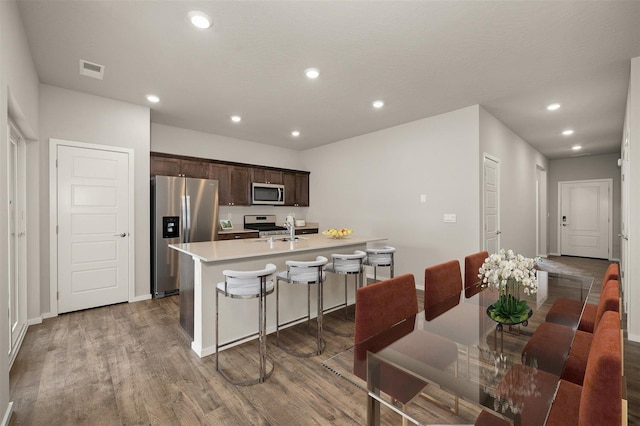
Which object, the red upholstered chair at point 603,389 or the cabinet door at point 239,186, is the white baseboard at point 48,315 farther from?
the red upholstered chair at point 603,389

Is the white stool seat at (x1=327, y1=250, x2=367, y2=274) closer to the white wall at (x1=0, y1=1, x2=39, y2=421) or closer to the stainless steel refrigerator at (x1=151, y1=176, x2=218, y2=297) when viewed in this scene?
the white wall at (x1=0, y1=1, x2=39, y2=421)

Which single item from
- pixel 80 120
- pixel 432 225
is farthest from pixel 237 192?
pixel 432 225

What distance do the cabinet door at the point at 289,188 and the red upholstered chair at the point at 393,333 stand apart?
4.79 m

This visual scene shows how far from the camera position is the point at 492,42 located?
99.8 inches

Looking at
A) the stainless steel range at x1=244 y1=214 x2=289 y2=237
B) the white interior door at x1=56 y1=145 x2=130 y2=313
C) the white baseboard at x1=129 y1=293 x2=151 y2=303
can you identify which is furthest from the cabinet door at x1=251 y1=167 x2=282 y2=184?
the white baseboard at x1=129 y1=293 x2=151 y2=303

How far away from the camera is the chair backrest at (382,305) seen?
1547 millimetres

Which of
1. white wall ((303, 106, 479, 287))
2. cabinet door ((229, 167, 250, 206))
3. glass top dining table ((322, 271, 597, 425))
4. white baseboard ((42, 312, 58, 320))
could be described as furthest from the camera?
cabinet door ((229, 167, 250, 206))

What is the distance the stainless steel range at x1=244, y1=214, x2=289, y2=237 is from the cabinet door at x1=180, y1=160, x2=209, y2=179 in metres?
1.33

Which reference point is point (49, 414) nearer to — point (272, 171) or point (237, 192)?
point (237, 192)

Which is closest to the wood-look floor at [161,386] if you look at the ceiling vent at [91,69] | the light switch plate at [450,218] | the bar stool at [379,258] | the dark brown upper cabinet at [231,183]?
the bar stool at [379,258]

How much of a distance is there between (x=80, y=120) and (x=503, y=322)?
188 inches

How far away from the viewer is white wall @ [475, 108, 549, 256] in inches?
175

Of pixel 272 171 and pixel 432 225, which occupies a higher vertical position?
pixel 272 171

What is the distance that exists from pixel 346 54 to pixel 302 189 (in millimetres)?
4166
